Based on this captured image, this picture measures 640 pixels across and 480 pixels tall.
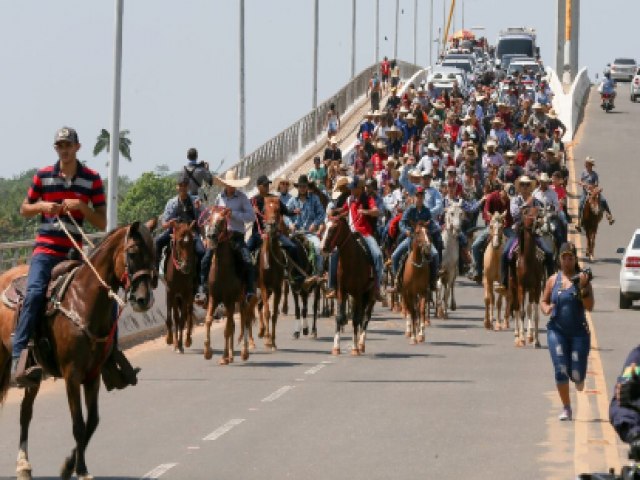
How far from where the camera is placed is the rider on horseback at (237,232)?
27703 millimetres

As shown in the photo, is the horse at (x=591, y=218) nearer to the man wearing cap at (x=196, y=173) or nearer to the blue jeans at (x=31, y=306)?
the man wearing cap at (x=196, y=173)

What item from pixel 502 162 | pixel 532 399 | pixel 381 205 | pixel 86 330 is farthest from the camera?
pixel 502 162

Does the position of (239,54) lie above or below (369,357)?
above

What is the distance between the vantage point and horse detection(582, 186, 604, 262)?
1962 inches

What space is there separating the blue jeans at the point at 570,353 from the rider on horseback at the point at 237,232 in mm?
7569

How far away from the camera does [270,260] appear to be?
30.1 m

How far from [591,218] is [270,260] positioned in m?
20.9

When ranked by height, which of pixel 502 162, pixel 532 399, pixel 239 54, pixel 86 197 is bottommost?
pixel 532 399

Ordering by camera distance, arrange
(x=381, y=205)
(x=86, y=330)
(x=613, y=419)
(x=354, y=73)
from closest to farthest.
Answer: (x=613, y=419)
(x=86, y=330)
(x=381, y=205)
(x=354, y=73)

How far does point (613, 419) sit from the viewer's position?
10742 mm

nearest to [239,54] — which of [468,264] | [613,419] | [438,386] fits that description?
[468,264]

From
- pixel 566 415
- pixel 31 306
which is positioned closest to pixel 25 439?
pixel 31 306

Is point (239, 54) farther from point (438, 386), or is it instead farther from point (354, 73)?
point (438, 386)

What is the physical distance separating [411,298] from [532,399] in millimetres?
→ 8093
